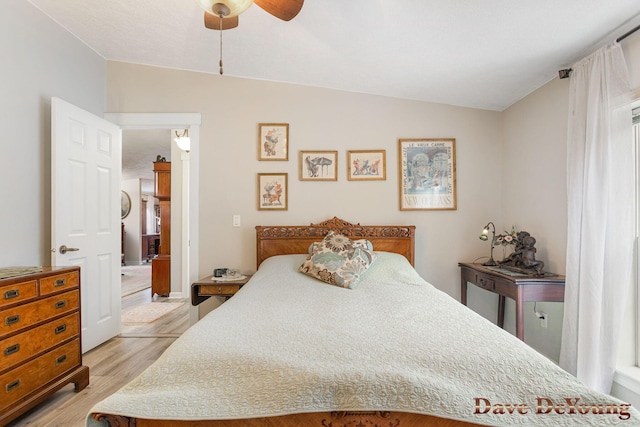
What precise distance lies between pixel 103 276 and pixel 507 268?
3.65 meters

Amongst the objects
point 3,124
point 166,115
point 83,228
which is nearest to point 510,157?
point 166,115

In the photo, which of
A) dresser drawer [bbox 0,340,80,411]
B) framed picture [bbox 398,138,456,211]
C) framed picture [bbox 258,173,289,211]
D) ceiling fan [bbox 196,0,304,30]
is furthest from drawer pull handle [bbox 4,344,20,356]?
framed picture [bbox 398,138,456,211]

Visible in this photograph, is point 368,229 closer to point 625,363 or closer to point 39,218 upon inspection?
point 625,363

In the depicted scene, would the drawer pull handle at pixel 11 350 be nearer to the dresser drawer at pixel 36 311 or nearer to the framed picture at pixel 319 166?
the dresser drawer at pixel 36 311

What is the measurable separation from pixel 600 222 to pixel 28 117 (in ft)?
13.5

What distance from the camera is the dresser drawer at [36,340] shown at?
1.69 meters

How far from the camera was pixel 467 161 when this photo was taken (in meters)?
3.11

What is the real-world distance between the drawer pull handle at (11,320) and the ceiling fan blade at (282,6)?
7.13ft

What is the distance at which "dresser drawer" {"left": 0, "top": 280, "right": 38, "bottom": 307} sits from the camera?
168cm

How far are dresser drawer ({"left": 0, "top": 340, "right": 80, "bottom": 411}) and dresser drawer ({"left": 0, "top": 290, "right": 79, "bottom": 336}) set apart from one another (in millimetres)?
235

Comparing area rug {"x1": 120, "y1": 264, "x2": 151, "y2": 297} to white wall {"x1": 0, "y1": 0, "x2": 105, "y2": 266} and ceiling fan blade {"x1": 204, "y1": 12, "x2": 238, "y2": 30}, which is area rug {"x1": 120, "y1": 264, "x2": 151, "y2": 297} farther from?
ceiling fan blade {"x1": 204, "y1": 12, "x2": 238, "y2": 30}

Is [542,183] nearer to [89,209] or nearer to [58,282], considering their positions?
[58,282]

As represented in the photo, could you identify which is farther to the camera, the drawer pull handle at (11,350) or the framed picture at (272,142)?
the framed picture at (272,142)

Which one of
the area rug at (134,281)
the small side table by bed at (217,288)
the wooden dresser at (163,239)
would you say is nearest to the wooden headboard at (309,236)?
the small side table by bed at (217,288)
